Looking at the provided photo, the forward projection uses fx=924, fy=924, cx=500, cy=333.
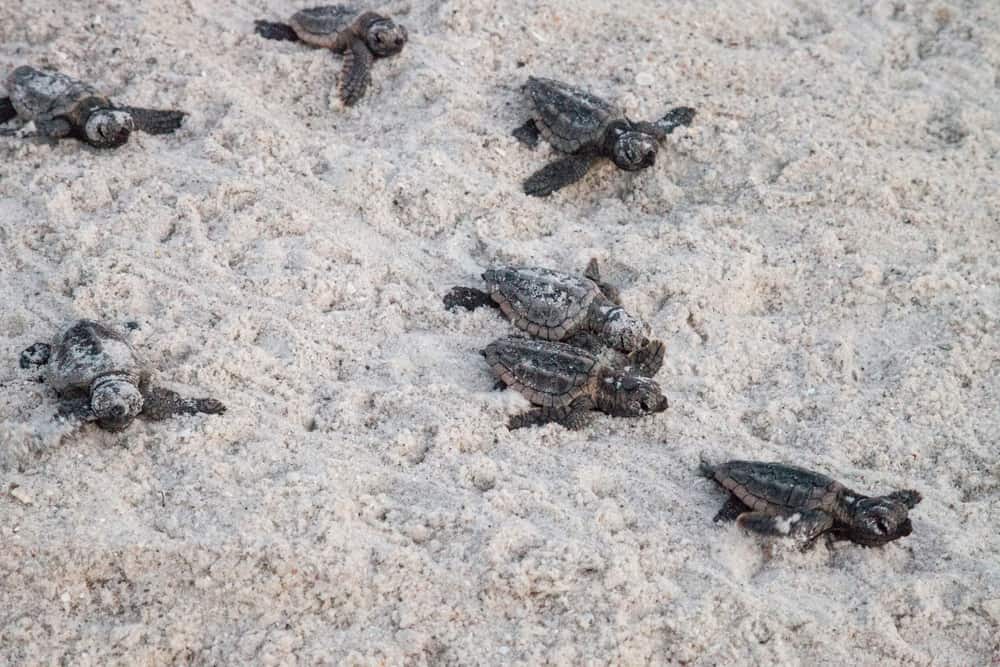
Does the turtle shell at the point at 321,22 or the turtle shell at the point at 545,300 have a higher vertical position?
the turtle shell at the point at 321,22

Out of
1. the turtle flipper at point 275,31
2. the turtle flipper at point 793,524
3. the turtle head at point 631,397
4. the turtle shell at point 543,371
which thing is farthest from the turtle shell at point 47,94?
the turtle flipper at point 793,524

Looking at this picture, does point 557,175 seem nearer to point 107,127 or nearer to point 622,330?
point 622,330

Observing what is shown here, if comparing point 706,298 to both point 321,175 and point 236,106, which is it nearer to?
point 321,175

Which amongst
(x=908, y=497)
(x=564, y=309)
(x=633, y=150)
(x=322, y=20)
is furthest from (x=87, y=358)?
(x=908, y=497)

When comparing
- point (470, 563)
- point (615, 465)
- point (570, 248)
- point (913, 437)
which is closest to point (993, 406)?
point (913, 437)

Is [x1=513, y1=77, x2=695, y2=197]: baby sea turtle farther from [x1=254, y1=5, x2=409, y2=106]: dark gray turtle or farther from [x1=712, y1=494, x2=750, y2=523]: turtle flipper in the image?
[x1=712, y1=494, x2=750, y2=523]: turtle flipper

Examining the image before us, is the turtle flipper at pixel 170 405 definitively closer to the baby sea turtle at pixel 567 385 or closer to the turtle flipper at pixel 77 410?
the turtle flipper at pixel 77 410
